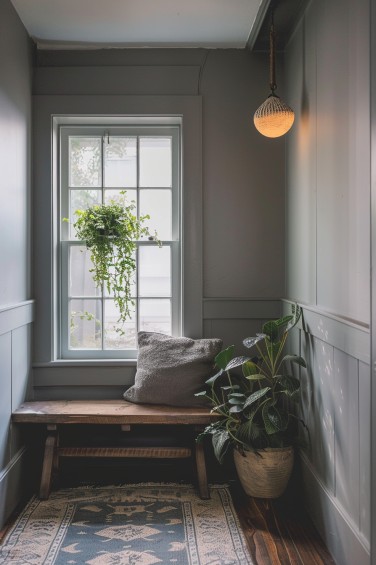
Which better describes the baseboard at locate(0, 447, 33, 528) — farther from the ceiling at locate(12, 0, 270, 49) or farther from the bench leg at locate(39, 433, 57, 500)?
the ceiling at locate(12, 0, 270, 49)

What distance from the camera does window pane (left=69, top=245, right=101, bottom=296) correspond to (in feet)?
12.3

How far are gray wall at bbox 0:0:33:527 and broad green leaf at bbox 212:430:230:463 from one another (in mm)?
1125

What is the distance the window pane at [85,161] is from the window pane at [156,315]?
87 centimetres

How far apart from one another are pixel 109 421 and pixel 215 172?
5.49ft

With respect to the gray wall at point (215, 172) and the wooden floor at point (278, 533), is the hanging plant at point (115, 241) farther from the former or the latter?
the wooden floor at point (278, 533)

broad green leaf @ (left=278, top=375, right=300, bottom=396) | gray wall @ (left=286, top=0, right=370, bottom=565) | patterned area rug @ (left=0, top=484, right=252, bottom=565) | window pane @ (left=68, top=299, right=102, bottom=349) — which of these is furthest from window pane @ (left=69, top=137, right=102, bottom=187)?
patterned area rug @ (left=0, top=484, right=252, bottom=565)

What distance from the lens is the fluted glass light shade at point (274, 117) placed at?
3.01 m

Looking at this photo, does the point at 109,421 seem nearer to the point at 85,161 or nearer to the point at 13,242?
the point at 13,242

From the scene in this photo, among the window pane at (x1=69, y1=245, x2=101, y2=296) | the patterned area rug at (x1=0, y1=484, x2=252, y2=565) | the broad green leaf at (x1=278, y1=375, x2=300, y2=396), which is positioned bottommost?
the patterned area rug at (x1=0, y1=484, x2=252, y2=565)

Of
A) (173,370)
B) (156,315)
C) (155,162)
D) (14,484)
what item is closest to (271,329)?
(173,370)

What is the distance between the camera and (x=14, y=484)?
3.16m

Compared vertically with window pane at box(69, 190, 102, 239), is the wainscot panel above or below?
below

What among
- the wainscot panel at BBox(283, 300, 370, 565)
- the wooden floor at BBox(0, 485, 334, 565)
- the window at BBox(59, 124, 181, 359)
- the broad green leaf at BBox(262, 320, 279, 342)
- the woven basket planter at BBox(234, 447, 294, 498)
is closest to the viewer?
the wainscot panel at BBox(283, 300, 370, 565)

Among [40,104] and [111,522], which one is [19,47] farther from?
[111,522]
